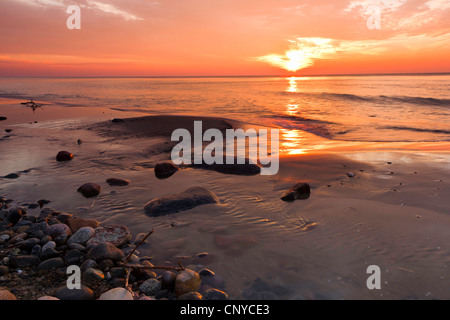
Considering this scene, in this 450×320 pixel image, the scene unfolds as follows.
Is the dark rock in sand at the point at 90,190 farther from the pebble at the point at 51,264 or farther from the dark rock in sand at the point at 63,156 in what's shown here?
the dark rock in sand at the point at 63,156

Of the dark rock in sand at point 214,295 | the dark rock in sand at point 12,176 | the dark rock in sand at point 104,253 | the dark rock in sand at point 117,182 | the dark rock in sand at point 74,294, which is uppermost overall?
the dark rock in sand at point 12,176

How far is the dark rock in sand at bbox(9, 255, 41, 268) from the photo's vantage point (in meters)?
3.16

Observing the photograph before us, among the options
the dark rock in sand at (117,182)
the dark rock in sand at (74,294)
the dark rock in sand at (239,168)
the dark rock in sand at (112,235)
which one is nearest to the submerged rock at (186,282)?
the dark rock in sand at (74,294)

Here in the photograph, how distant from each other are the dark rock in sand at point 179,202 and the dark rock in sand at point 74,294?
188cm

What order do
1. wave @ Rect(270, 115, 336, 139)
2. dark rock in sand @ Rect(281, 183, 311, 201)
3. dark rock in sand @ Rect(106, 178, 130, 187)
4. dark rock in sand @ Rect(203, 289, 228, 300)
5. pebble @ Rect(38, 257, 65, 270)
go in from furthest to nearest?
wave @ Rect(270, 115, 336, 139)
dark rock in sand @ Rect(106, 178, 130, 187)
dark rock in sand @ Rect(281, 183, 311, 201)
pebble @ Rect(38, 257, 65, 270)
dark rock in sand @ Rect(203, 289, 228, 300)

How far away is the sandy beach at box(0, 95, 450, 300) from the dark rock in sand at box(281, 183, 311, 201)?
0.37 feet

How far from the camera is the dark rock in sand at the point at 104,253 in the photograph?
3252mm

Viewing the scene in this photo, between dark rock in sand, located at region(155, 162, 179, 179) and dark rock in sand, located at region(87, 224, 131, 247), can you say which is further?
dark rock in sand, located at region(155, 162, 179, 179)

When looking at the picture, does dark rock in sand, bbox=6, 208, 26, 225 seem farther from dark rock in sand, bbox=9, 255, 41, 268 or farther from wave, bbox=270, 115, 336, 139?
wave, bbox=270, 115, 336, 139

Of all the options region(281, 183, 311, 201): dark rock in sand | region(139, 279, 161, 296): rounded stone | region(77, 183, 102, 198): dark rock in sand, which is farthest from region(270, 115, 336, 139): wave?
region(139, 279, 161, 296): rounded stone

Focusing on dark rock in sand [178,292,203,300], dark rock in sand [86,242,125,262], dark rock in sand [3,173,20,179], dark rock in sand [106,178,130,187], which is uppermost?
dark rock in sand [3,173,20,179]

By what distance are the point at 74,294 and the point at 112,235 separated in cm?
113

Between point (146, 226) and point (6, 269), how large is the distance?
5.46 feet

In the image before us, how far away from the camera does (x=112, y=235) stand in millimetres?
3750
